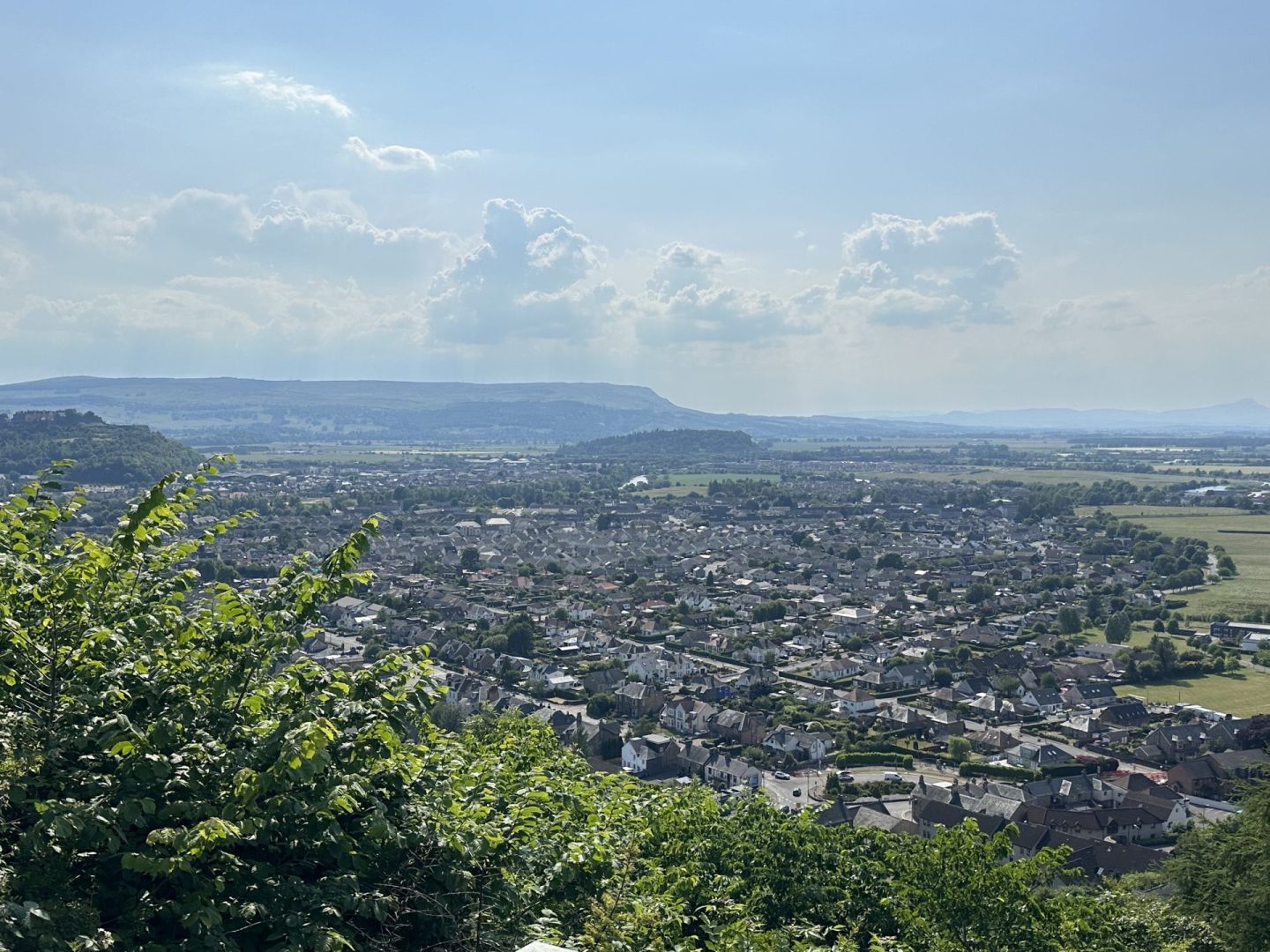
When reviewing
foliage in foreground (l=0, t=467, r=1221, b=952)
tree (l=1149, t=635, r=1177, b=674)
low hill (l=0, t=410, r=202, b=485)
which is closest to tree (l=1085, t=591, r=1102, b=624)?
tree (l=1149, t=635, r=1177, b=674)

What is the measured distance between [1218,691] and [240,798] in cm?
3595

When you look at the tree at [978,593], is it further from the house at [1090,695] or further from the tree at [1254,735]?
the tree at [1254,735]

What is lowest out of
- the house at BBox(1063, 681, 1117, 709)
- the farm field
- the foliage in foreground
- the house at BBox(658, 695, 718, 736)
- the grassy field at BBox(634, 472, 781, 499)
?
the house at BBox(658, 695, 718, 736)

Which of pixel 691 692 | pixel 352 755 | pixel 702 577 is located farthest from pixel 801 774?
pixel 702 577

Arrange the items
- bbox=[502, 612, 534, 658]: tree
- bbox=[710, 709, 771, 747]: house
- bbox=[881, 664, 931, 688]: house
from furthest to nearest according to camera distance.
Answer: bbox=[502, 612, 534, 658]: tree < bbox=[881, 664, 931, 688]: house < bbox=[710, 709, 771, 747]: house

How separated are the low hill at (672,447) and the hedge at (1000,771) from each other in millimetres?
126967

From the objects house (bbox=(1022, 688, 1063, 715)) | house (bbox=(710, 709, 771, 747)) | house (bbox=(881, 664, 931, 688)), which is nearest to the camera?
house (bbox=(710, 709, 771, 747))

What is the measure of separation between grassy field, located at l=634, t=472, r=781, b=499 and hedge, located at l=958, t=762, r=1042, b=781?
74.0 m

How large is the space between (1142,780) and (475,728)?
19.3m

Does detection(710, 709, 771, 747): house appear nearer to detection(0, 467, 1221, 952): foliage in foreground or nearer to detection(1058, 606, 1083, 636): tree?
detection(1058, 606, 1083, 636): tree

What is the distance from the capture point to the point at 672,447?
166 m

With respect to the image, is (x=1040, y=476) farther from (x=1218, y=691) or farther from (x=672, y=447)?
(x=1218, y=691)

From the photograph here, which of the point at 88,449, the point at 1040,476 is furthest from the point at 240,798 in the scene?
the point at 1040,476

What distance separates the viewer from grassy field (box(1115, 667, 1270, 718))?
3041 cm
